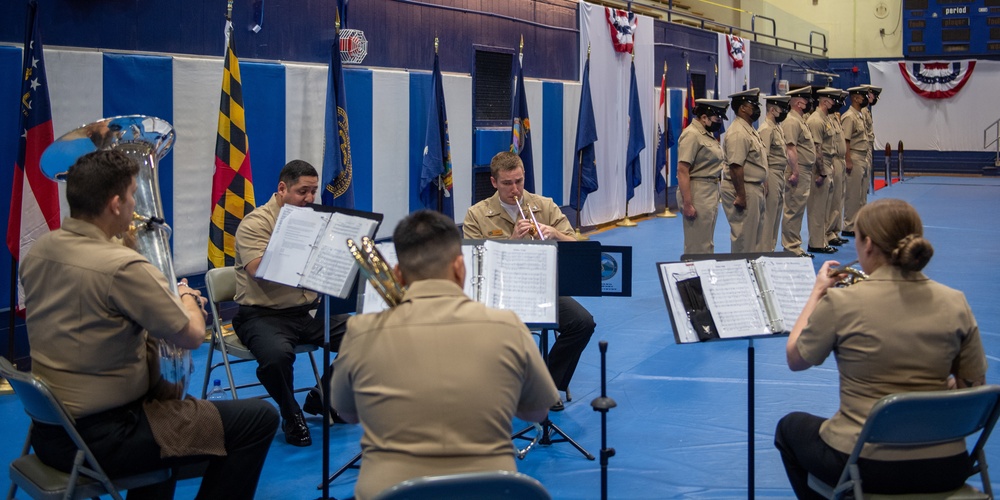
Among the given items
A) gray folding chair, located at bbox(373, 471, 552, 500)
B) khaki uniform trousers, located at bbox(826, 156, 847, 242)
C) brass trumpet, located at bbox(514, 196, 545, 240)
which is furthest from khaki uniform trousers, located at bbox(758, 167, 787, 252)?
gray folding chair, located at bbox(373, 471, 552, 500)

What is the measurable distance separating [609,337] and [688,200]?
1730 millimetres

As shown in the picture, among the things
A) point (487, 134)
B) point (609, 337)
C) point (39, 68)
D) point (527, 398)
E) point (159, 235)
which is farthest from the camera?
point (487, 134)

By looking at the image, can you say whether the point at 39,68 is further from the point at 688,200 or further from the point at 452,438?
the point at 688,200

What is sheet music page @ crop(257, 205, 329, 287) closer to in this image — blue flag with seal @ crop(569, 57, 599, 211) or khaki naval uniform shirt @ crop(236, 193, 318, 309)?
khaki naval uniform shirt @ crop(236, 193, 318, 309)

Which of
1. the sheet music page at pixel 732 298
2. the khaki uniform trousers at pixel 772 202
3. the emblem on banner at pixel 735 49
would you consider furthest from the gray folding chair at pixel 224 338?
the emblem on banner at pixel 735 49

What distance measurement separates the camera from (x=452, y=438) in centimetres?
239

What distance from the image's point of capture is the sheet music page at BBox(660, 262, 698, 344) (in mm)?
3729

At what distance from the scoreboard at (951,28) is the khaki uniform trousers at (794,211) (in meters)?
13.9

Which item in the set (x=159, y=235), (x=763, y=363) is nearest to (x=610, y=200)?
(x=763, y=363)

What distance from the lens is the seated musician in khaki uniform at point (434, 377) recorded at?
2389 millimetres

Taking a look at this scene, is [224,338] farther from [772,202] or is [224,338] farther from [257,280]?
[772,202]

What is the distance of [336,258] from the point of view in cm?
418

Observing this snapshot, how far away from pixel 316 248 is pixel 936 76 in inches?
898

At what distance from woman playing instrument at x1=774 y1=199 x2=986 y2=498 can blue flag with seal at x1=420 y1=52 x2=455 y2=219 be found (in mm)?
6305
